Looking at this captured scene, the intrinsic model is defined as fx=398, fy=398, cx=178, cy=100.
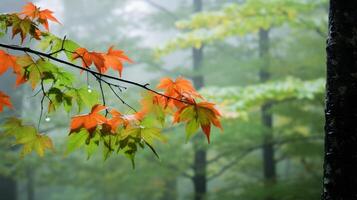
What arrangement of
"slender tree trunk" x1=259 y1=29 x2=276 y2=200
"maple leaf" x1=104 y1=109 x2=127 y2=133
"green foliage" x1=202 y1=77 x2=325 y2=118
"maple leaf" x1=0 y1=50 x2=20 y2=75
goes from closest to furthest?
"maple leaf" x1=104 y1=109 x2=127 y2=133 < "maple leaf" x1=0 y1=50 x2=20 y2=75 < "green foliage" x1=202 y1=77 x2=325 y2=118 < "slender tree trunk" x1=259 y1=29 x2=276 y2=200

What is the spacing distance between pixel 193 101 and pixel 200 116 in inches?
3.2

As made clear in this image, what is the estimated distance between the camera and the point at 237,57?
1159 centimetres

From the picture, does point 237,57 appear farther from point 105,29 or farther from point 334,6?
point 334,6

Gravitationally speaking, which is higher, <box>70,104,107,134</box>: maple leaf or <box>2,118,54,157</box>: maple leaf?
<box>70,104,107,134</box>: maple leaf

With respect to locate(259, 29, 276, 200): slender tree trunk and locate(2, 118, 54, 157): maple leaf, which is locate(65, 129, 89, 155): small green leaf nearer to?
locate(2, 118, 54, 157): maple leaf

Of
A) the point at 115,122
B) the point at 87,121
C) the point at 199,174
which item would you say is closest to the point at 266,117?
the point at 199,174

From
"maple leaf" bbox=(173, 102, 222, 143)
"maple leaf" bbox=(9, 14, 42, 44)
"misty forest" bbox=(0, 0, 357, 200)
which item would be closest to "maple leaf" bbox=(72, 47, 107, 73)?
"misty forest" bbox=(0, 0, 357, 200)

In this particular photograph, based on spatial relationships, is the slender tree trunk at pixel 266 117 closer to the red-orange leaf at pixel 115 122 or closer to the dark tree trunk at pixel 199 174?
the dark tree trunk at pixel 199 174

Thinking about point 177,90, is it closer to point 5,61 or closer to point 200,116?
point 200,116

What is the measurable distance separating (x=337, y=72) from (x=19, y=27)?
1.51 meters

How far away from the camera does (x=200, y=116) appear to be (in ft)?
5.77

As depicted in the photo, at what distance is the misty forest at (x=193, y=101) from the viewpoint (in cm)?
178

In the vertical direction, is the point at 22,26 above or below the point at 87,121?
above

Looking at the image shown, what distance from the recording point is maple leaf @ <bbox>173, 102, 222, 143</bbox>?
5.73ft
